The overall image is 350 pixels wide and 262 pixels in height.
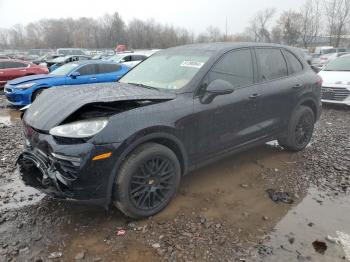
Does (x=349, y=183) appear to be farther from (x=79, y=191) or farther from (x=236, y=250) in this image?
Answer: (x=79, y=191)

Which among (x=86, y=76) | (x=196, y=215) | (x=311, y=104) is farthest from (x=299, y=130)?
(x=86, y=76)

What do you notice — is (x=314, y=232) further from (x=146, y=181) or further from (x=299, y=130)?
(x=299, y=130)

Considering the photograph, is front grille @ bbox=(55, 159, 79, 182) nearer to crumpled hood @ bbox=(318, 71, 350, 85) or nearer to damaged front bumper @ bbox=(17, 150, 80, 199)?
damaged front bumper @ bbox=(17, 150, 80, 199)

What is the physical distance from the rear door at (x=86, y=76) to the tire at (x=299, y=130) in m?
6.79

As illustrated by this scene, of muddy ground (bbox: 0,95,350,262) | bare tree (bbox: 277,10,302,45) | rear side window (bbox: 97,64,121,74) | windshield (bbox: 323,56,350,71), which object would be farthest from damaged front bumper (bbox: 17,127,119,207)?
bare tree (bbox: 277,10,302,45)

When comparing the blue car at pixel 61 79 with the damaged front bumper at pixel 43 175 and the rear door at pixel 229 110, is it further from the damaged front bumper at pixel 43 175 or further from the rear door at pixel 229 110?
the damaged front bumper at pixel 43 175

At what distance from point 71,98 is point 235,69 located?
207cm

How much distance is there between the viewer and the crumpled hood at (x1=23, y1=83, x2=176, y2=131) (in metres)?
3.08

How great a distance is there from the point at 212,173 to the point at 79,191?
219cm

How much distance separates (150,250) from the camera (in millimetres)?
2916

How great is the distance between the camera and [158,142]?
11.1 feet

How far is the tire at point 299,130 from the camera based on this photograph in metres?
4.98

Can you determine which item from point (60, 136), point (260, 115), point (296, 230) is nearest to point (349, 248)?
point (296, 230)

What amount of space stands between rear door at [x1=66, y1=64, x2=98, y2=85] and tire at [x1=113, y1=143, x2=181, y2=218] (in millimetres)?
7189
